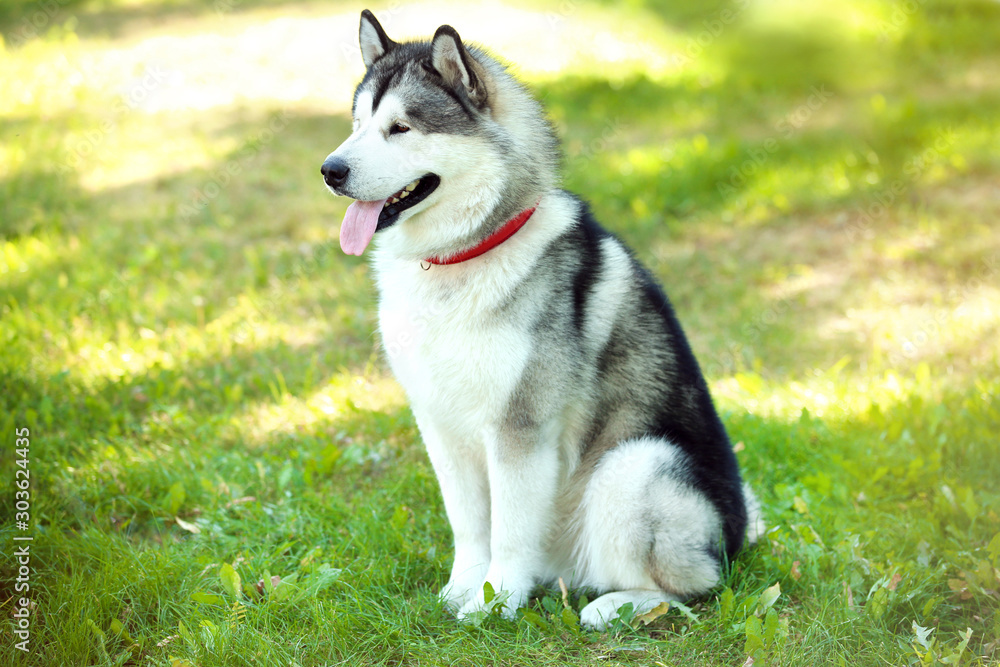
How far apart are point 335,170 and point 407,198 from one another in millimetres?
284

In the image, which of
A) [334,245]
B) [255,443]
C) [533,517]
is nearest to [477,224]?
[533,517]

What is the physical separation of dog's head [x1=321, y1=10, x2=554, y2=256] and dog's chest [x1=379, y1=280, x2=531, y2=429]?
26cm

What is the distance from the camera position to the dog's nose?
265 centimetres

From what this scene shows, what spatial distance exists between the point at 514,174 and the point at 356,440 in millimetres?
1947

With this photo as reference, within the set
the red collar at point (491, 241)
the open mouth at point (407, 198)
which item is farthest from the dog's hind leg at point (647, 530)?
the open mouth at point (407, 198)

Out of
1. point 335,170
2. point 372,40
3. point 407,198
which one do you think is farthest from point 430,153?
point 372,40

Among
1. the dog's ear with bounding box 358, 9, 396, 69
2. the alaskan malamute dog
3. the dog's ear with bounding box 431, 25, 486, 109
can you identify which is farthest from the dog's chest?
the dog's ear with bounding box 358, 9, 396, 69

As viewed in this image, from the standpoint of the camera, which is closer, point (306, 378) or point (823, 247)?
point (306, 378)

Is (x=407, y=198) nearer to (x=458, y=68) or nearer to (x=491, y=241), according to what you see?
(x=491, y=241)

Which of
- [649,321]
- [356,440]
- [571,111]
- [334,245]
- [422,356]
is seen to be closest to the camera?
→ [422,356]

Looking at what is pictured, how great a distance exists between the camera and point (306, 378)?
15.4 ft

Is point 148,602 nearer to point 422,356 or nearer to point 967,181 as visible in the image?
point 422,356

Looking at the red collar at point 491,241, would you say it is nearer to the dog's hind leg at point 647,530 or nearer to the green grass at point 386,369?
the dog's hind leg at point 647,530

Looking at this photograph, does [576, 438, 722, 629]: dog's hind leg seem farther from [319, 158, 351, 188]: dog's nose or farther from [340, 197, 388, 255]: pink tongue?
[319, 158, 351, 188]: dog's nose
